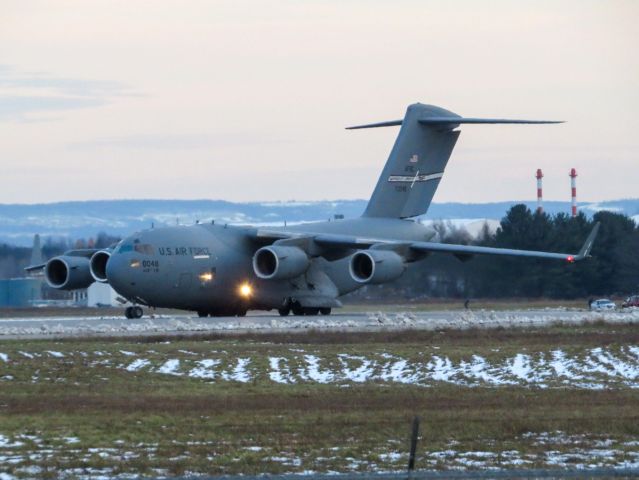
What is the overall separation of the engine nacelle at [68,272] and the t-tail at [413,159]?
884cm

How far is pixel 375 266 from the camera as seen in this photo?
125 feet

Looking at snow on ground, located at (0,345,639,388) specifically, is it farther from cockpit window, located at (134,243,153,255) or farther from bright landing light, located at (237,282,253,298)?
bright landing light, located at (237,282,253,298)

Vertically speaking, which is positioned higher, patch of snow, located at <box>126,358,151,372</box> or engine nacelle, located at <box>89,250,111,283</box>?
engine nacelle, located at <box>89,250,111,283</box>

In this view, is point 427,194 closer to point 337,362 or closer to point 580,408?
point 337,362

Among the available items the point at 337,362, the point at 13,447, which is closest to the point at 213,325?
the point at 337,362

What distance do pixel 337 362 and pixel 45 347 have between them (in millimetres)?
5602

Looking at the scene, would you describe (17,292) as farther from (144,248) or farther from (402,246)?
(402,246)

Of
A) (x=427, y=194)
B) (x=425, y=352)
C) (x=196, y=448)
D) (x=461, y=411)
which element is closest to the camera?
(x=196, y=448)

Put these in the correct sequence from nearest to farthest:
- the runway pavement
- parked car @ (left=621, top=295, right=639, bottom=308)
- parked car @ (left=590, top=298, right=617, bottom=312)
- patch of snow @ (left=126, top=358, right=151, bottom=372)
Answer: patch of snow @ (left=126, top=358, right=151, bottom=372)
the runway pavement
parked car @ (left=590, top=298, right=617, bottom=312)
parked car @ (left=621, top=295, right=639, bottom=308)

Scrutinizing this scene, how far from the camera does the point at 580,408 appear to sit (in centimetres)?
1770

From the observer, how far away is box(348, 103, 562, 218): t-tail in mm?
42906

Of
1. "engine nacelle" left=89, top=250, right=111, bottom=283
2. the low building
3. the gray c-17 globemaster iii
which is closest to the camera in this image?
the gray c-17 globemaster iii

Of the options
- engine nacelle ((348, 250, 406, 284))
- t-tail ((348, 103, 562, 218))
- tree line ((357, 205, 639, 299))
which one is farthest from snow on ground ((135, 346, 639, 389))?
tree line ((357, 205, 639, 299))

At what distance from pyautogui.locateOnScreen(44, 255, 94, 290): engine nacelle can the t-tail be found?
884cm
